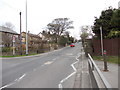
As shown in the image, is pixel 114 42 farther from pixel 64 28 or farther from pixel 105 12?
pixel 64 28

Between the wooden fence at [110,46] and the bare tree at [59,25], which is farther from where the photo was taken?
the bare tree at [59,25]

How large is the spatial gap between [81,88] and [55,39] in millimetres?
48710

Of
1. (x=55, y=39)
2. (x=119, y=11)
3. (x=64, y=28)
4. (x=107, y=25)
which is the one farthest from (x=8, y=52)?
(x=64, y=28)

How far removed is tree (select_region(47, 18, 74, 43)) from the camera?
52947 mm

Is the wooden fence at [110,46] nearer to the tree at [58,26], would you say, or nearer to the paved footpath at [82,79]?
the paved footpath at [82,79]

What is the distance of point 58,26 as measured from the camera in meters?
52.7

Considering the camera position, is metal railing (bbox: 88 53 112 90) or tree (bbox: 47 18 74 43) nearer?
metal railing (bbox: 88 53 112 90)

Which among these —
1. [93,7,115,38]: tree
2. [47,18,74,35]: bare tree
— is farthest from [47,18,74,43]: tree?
[93,7,115,38]: tree

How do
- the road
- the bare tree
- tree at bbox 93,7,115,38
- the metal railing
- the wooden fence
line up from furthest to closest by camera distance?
the bare tree
tree at bbox 93,7,115,38
the wooden fence
the road
the metal railing

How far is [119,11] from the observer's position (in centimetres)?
1234

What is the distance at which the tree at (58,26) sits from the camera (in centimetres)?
5295

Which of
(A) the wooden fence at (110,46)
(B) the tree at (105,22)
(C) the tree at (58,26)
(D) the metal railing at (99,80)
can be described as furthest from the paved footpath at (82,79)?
(C) the tree at (58,26)

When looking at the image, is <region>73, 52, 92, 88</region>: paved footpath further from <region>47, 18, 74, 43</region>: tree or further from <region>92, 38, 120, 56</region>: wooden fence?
<region>47, 18, 74, 43</region>: tree

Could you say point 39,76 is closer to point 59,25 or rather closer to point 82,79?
point 82,79
